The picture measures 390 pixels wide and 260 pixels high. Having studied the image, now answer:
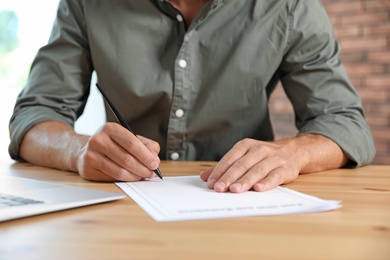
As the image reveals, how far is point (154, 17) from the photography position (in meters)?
1.41

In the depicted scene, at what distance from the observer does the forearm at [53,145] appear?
1.09 m

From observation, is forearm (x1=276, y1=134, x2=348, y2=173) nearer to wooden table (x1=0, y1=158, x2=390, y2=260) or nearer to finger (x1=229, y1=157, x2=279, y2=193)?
finger (x1=229, y1=157, x2=279, y2=193)

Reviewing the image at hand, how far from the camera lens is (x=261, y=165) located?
88 cm

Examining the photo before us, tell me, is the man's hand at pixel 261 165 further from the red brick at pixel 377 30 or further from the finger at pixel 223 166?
the red brick at pixel 377 30

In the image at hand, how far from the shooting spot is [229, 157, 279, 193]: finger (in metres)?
0.81

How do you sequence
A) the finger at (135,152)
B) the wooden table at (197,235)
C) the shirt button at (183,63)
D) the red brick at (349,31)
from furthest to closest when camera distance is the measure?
the red brick at (349,31)
the shirt button at (183,63)
the finger at (135,152)
the wooden table at (197,235)

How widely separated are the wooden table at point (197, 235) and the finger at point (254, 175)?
152 mm

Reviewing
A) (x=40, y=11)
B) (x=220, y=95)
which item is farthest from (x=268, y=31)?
(x=40, y=11)

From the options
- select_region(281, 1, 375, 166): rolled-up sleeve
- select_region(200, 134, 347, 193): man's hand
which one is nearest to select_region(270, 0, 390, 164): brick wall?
select_region(281, 1, 375, 166): rolled-up sleeve

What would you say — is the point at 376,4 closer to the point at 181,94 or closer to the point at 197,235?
the point at 181,94

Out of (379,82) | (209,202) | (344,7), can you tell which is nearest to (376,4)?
(344,7)

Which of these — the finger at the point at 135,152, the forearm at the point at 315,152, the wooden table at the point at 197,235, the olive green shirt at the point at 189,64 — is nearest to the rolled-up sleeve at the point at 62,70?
the olive green shirt at the point at 189,64

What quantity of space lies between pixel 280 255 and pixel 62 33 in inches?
43.9

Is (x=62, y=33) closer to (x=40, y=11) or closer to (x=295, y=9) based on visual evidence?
(x=295, y=9)
